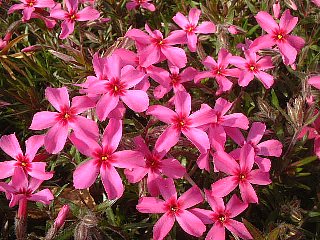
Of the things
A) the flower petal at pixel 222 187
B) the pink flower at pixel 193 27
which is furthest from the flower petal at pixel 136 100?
the pink flower at pixel 193 27

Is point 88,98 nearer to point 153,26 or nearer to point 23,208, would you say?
point 23,208

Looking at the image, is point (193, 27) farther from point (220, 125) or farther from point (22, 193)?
point (22, 193)

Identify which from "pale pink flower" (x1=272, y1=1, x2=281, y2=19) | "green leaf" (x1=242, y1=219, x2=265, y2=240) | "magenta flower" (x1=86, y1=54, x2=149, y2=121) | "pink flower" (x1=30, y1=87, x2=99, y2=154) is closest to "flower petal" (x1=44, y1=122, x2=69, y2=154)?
"pink flower" (x1=30, y1=87, x2=99, y2=154)

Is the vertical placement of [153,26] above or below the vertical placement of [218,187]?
above

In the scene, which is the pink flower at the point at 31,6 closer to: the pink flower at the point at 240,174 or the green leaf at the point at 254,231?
the pink flower at the point at 240,174

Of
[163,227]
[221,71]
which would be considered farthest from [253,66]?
[163,227]

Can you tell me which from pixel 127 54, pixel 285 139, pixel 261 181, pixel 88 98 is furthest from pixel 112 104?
pixel 285 139
